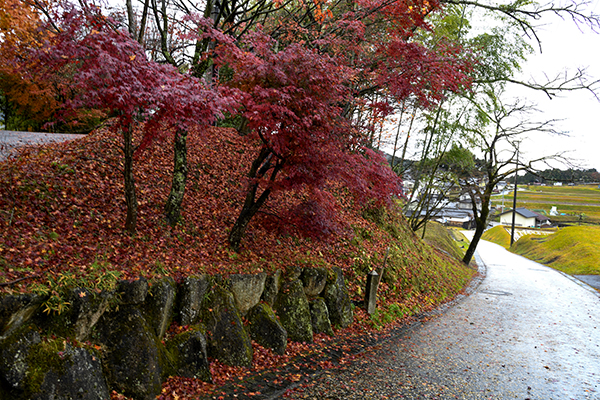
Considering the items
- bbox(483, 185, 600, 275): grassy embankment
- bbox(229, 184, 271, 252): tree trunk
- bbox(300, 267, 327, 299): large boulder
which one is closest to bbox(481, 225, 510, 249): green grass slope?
bbox(483, 185, 600, 275): grassy embankment

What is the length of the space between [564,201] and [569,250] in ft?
267

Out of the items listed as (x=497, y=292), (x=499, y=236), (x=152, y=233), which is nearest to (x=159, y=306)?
(x=152, y=233)

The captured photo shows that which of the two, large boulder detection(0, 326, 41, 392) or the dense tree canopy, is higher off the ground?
the dense tree canopy

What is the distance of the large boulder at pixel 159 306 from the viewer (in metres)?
4.67

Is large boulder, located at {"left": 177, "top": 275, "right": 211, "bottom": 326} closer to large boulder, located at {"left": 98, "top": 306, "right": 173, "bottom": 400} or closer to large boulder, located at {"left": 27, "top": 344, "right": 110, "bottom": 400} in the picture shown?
large boulder, located at {"left": 98, "top": 306, "right": 173, "bottom": 400}

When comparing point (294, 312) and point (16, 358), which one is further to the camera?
point (294, 312)

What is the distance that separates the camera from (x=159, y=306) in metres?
→ 4.74

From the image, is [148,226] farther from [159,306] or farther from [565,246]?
[565,246]

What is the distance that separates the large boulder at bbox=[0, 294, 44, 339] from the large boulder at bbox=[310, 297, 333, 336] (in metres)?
4.83

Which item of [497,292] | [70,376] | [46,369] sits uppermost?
[46,369]

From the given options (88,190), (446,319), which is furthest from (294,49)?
(446,319)

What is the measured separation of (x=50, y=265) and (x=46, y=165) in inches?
141

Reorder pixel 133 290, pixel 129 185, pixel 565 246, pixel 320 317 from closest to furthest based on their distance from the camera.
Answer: pixel 133 290, pixel 129 185, pixel 320 317, pixel 565 246

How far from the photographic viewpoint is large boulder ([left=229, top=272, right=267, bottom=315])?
19.5 feet
